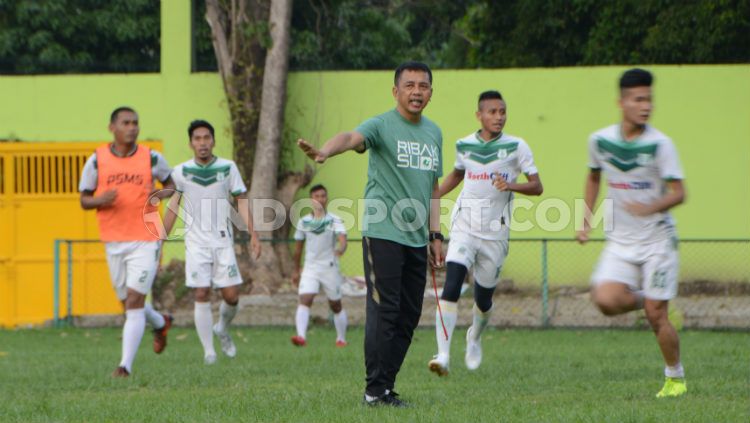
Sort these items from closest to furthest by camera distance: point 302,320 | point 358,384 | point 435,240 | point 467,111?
1. point 435,240
2. point 358,384
3. point 302,320
4. point 467,111

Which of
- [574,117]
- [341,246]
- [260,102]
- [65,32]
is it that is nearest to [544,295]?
[574,117]

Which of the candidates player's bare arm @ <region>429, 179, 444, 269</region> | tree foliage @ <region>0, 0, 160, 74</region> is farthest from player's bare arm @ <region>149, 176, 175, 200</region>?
tree foliage @ <region>0, 0, 160, 74</region>

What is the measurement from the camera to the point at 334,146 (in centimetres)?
711

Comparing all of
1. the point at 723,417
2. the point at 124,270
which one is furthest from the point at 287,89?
the point at 723,417

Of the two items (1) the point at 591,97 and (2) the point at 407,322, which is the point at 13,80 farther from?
(2) the point at 407,322

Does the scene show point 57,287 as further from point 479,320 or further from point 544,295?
point 479,320

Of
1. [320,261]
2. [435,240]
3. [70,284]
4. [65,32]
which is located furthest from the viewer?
[65,32]

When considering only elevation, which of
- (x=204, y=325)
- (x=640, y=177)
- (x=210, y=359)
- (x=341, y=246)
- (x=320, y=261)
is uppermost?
(x=640, y=177)

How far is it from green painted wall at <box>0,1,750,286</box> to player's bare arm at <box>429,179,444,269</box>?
408 inches

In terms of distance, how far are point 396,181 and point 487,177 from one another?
10.7 feet

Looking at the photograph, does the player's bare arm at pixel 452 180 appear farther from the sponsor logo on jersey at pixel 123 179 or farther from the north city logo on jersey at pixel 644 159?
the sponsor logo on jersey at pixel 123 179

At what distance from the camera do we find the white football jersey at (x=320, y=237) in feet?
51.6

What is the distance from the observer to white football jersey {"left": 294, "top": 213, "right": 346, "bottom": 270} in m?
15.7

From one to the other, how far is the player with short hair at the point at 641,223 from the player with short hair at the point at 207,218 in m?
4.59
